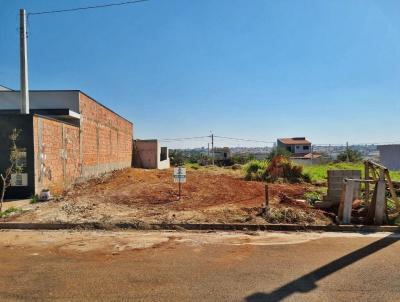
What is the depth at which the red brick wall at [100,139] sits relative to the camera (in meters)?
22.1

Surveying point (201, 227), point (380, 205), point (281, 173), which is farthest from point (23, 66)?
point (281, 173)

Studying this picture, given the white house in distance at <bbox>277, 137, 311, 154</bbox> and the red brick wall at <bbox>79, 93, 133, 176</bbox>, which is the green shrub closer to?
the red brick wall at <bbox>79, 93, 133, 176</bbox>

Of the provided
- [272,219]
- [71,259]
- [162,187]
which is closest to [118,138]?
[162,187]

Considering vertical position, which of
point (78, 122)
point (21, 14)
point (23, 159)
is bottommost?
point (23, 159)

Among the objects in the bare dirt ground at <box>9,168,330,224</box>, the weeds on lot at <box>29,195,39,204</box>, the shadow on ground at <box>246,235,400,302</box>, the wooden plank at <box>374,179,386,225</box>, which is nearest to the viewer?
the shadow on ground at <box>246,235,400,302</box>

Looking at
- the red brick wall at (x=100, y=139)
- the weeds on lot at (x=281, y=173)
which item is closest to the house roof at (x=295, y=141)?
the red brick wall at (x=100, y=139)

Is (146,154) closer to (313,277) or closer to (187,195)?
(187,195)

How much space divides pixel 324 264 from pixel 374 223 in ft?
13.0

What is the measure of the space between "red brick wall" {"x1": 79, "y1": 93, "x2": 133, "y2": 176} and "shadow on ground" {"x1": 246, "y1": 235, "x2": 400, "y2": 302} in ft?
54.9

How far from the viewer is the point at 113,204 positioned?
13414 mm

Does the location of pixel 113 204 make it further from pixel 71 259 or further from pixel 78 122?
pixel 78 122

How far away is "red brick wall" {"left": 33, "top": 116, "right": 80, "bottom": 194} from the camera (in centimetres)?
1477

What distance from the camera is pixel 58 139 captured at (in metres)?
17.0

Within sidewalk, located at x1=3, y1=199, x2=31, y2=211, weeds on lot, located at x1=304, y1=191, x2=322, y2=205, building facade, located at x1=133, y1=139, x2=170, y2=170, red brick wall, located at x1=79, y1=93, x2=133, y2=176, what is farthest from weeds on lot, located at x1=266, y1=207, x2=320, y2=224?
building facade, located at x1=133, y1=139, x2=170, y2=170
